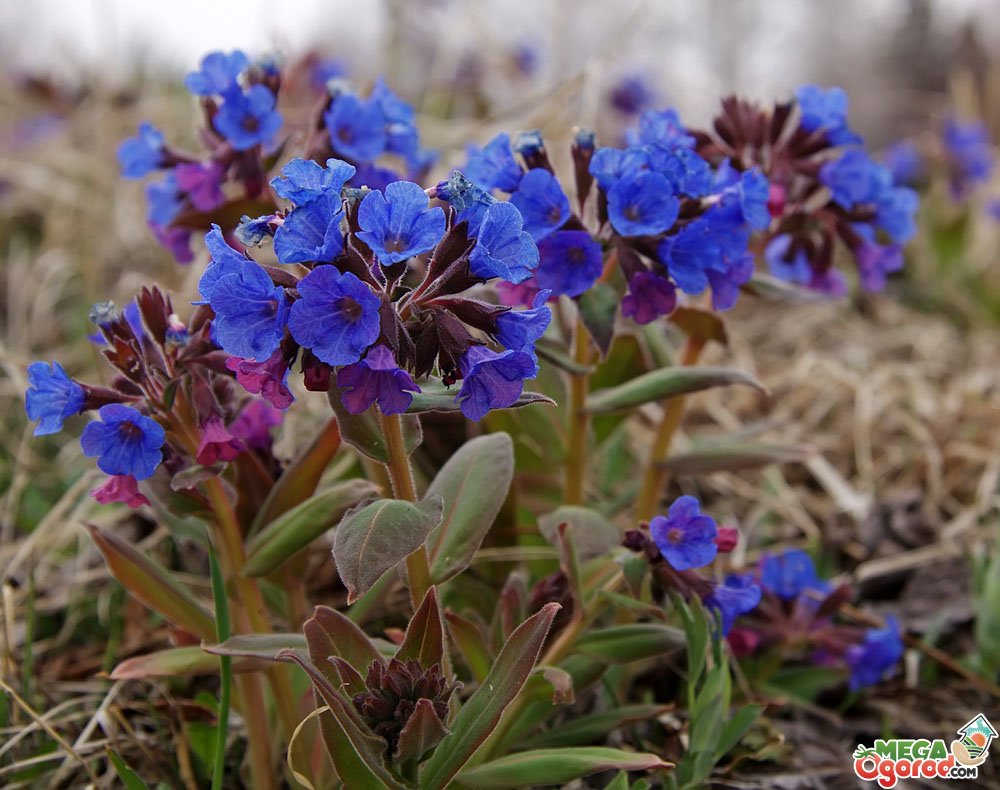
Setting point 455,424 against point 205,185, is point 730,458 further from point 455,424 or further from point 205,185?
point 205,185

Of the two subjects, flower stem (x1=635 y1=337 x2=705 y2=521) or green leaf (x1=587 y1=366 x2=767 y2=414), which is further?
flower stem (x1=635 y1=337 x2=705 y2=521)

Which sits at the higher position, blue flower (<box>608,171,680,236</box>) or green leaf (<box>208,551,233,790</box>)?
blue flower (<box>608,171,680,236</box>)

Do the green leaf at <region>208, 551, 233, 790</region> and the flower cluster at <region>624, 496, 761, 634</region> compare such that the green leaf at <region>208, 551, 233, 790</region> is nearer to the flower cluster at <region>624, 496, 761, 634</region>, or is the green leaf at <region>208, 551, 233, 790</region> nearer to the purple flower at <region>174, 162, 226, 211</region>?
the flower cluster at <region>624, 496, 761, 634</region>

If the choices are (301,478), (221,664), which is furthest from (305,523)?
(221,664)

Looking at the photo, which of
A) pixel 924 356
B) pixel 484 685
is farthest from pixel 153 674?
pixel 924 356

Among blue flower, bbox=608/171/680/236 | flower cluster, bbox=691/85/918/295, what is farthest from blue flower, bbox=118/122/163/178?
flower cluster, bbox=691/85/918/295

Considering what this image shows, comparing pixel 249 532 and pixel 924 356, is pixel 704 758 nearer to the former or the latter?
pixel 249 532

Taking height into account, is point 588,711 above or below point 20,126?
below
